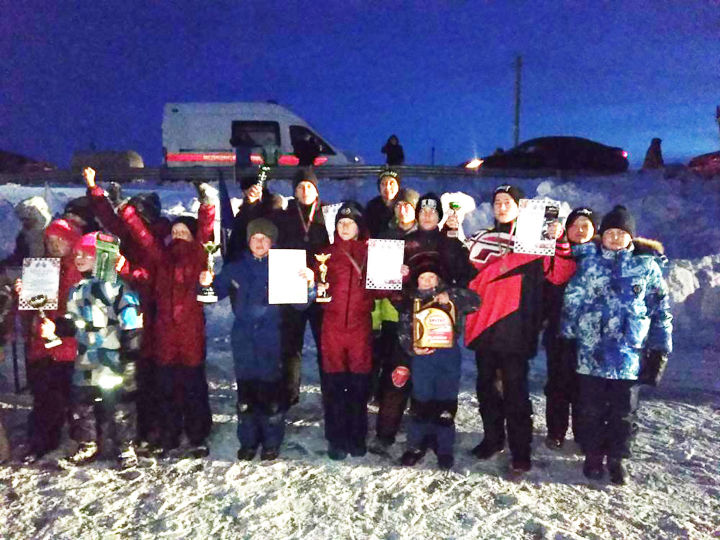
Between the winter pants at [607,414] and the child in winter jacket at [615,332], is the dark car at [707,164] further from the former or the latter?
the winter pants at [607,414]

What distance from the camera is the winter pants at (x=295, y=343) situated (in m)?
4.70

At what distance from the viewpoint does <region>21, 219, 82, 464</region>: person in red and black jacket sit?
4.31 m

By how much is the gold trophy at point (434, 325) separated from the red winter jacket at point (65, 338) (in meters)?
2.69

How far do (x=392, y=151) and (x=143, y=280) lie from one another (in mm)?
9794

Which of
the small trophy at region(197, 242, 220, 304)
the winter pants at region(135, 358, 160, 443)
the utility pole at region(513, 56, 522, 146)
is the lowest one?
the winter pants at region(135, 358, 160, 443)

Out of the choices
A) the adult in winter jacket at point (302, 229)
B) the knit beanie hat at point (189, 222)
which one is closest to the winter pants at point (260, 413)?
the adult in winter jacket at point (302, 229)

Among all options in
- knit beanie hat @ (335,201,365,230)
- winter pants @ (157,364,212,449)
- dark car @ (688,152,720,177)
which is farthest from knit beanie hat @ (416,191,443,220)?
dark car @ (688,152,720,177)

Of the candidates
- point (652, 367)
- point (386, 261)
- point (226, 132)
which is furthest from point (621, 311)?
point (226, 132)

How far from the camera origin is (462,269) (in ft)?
13.4

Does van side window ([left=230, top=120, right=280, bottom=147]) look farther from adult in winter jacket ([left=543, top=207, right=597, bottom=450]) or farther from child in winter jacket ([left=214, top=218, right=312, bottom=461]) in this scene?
adult in winter jacket ([left=543, top=207, right=597, bottom=450])

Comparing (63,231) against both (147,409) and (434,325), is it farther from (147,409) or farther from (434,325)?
(434,325)

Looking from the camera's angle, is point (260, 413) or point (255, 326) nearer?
point (255, 326)

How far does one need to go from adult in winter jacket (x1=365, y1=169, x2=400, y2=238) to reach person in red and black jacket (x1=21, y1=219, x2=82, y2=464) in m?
2.47

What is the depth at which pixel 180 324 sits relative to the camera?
13.8 feet
